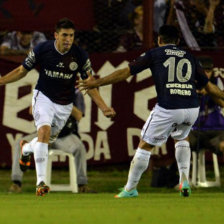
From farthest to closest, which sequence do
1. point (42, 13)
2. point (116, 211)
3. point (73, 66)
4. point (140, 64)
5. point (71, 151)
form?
point (42, 13), point (71, 151), point (73, 66), point (140, 64), point (116, 211)

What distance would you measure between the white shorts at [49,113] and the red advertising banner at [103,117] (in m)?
3.06

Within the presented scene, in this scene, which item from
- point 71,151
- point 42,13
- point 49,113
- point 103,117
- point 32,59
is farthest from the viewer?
point 103,117

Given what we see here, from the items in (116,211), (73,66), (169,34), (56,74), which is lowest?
(116,211)

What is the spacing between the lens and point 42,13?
48.8 feet

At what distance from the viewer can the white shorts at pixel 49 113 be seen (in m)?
11.1

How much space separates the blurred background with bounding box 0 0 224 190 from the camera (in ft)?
48.7

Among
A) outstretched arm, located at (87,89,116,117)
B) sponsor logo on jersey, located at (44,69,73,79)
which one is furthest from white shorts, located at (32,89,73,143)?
outstretched arm, located at (87,89,116,117)

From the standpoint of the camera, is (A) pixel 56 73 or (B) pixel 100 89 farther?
(B) pixel 100 89

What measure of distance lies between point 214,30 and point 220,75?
0.80 m

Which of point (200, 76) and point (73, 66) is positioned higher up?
point (73, 66)

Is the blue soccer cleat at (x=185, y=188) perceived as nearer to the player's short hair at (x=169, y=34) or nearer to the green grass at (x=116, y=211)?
the green grass at (x=116, y=211)

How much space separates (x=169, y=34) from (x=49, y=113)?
1.73 meters

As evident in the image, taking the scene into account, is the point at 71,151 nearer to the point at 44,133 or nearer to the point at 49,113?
the point at 49,113

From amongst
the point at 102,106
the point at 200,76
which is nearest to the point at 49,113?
the point at 102,106
